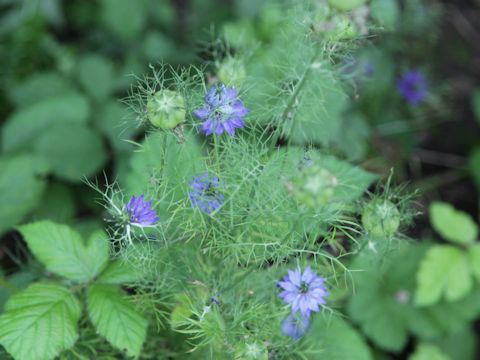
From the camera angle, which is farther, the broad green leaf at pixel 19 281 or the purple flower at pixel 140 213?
the broad green leaf at pixel 19 281

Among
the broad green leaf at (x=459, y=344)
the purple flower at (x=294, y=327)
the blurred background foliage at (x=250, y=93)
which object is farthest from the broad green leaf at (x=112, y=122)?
the broad green leaf at (x=459, y=344)

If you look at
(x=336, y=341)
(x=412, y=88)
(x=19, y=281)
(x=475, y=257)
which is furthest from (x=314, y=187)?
(x=412, y=88)

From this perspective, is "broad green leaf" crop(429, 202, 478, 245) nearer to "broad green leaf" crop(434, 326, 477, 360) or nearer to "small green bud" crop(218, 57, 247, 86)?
"broad green leaf" crop(434, 326, 477, 360)

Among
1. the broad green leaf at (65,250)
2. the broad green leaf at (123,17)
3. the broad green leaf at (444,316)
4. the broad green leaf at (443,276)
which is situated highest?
the broad green leaf at (123,17)

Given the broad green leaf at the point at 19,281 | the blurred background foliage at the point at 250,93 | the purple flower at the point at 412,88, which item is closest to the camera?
the broad green leaf at the point at 19,281

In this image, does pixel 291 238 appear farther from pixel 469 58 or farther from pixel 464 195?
pixel 469 58

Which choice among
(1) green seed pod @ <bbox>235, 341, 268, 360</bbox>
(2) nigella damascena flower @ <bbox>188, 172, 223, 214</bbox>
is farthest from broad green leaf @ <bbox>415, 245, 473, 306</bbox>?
(2) nigella damascena flower @ <bbox>188, 172, 223, 214</bbox>

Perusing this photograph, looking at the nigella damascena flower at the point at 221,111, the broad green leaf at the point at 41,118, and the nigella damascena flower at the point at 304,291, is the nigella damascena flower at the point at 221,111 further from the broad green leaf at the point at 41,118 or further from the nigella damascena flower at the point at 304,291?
the broad green leaf at the point at 41,118
